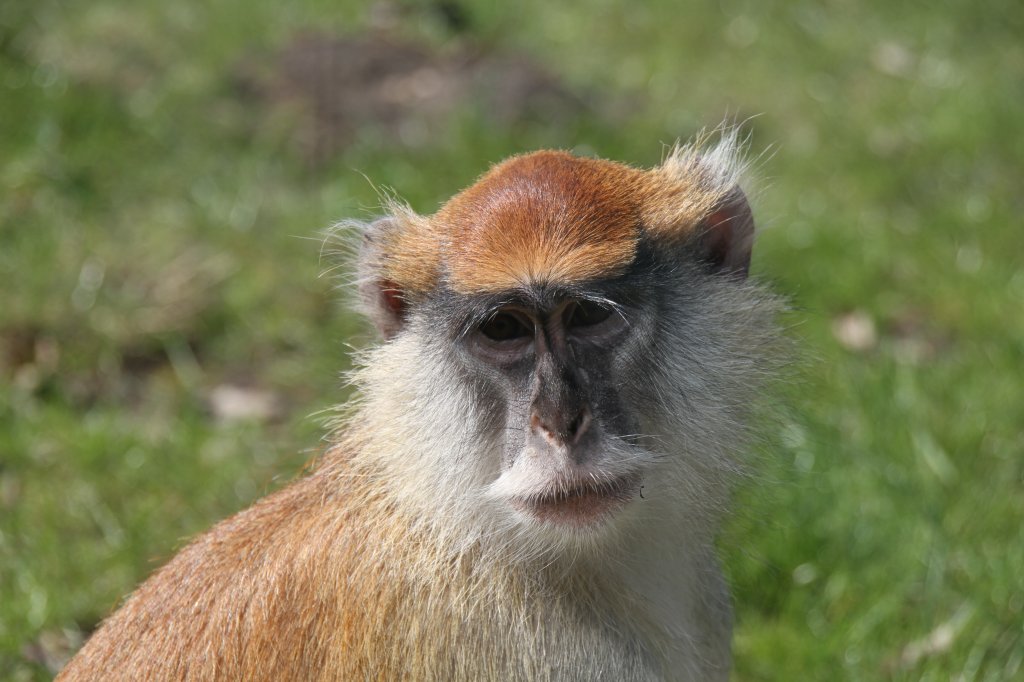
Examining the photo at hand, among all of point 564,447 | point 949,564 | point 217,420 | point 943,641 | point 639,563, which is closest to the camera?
point 564,447

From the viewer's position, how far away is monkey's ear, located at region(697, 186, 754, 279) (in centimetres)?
364

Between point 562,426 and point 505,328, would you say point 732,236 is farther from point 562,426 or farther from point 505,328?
point 562,426

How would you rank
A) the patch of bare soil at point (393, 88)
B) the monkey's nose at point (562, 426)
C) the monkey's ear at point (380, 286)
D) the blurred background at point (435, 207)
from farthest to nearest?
the patch of bare soil at point (393, 88) < the blurred background at point (435, 207) < the monkey's ear at point (380, 286) < the monkey's nose at point (562, 426)

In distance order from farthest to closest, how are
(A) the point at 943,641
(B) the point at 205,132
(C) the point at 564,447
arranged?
(B) the point at 205,132, (A) the point at 943,641, (C) the point at 564,447

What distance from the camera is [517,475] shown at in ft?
10.3

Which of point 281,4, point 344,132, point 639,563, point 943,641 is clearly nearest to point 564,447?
point 639,563

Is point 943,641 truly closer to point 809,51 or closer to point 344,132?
point 344,132

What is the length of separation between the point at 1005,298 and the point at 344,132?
425 centimetres

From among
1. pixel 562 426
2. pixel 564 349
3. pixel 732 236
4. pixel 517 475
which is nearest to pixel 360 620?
pixel 517 475

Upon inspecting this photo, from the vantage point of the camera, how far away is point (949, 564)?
4.93 meters

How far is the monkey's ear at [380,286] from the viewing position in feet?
11.9

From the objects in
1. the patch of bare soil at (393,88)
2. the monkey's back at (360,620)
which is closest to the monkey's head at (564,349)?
the monkey's back at (360,620)

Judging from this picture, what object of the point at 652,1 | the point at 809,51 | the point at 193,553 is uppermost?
the point at 652,1

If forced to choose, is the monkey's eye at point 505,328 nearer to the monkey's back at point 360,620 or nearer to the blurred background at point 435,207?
the monkey's back at point 360,620
